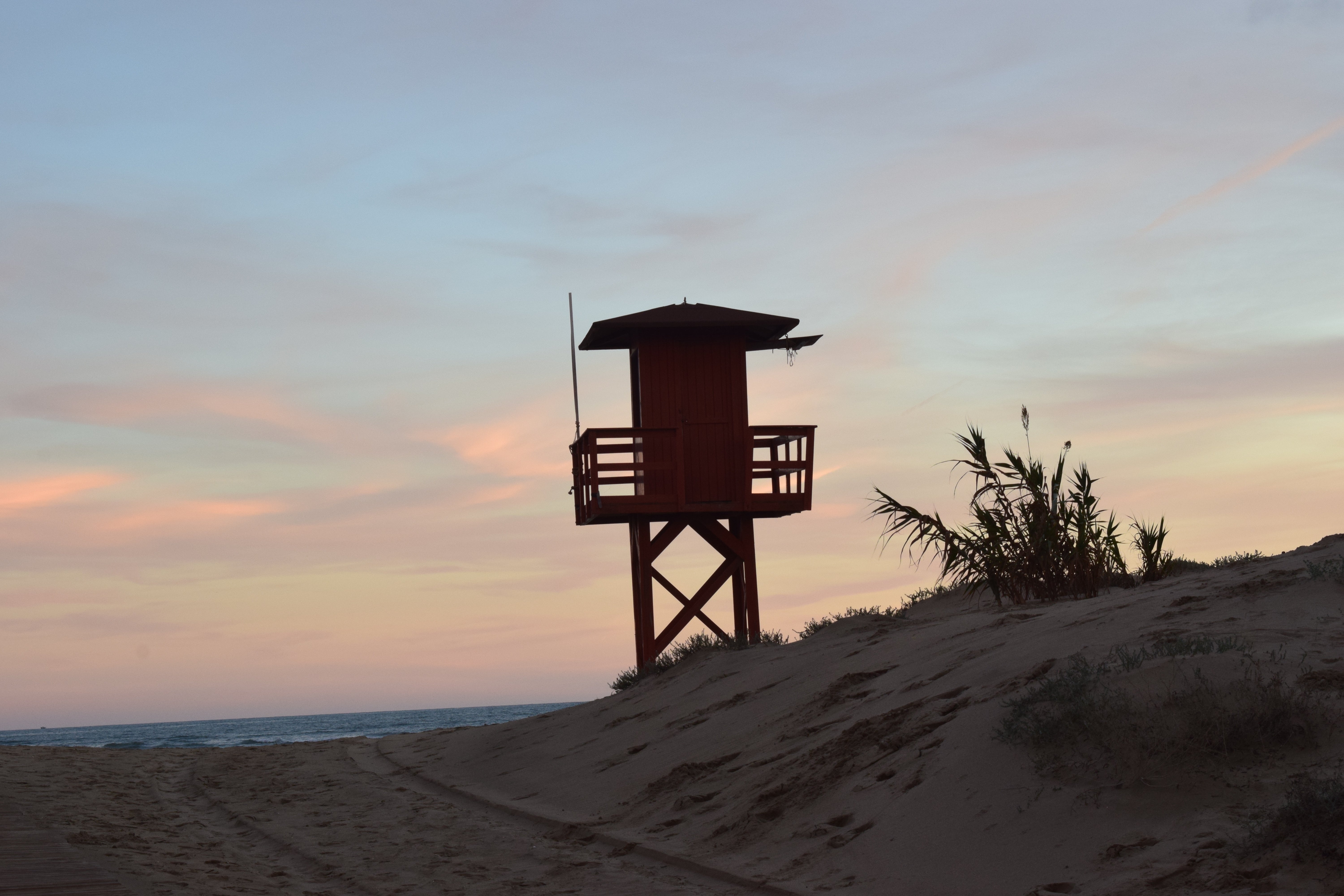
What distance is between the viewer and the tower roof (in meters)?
19.2

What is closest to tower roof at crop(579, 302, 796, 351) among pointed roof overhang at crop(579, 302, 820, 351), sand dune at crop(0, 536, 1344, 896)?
pointed roof overhang at crop(579, 302, 820, 351)

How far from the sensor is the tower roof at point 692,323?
1920 cm

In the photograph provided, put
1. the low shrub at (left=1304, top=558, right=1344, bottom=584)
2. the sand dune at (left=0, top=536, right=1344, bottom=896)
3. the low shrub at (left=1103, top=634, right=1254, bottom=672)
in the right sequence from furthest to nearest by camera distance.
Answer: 1. the low shrub at (left=1304, top=558, right=1344, bottom=584)
2. the low shrub at (left=1103, top=634, right=1254, bottom=672)
3. the sand dune at (left=0, top=536, right=1344, bottom=896)

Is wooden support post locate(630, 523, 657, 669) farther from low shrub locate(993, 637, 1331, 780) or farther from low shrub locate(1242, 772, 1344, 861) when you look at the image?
low shrub locate(1242, 772, 1344, 861)

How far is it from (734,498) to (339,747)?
7.78 meters

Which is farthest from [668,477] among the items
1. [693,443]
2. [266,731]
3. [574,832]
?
[266,731]

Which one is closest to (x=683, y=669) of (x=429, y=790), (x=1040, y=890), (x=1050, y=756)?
(x=429, y=790)

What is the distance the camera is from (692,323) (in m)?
19.2

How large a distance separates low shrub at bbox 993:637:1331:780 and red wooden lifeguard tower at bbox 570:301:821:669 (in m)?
11.9

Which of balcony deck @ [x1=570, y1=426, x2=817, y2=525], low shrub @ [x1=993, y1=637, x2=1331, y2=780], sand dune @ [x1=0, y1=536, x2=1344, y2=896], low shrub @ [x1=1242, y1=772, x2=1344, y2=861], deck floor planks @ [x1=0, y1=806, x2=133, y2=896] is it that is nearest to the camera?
low shrub @ [x1=1242, y1=772, x2=1344, y2=861]

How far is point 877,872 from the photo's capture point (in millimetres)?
6598

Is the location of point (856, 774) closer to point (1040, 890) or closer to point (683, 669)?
point (1040, 890)

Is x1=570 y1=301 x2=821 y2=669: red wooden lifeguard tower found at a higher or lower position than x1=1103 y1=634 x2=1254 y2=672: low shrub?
higher

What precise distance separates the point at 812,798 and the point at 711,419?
Result: 11878 mm
